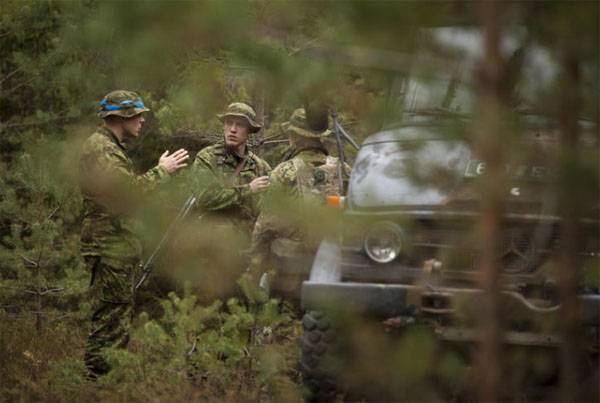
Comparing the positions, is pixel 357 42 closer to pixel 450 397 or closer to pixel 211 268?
pixel 450 397

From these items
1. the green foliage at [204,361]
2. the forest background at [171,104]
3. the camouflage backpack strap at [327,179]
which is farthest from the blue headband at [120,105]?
the green foliage at [204,361]

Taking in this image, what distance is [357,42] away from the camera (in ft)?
10.7

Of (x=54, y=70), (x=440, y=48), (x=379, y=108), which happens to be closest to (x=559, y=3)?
(x=440, y=48)

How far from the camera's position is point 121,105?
26.3 feet

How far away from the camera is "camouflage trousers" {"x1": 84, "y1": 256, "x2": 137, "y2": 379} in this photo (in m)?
7.96

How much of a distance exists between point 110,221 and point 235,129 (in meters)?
1.37

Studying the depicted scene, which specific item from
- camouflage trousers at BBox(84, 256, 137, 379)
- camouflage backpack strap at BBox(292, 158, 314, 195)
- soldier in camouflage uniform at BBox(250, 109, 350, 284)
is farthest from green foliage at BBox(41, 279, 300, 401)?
camouflage backpack strap at BBox(292, 158, 314, 195)

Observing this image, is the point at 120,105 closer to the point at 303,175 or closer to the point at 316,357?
the point at 303,175

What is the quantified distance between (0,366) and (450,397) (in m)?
4.21

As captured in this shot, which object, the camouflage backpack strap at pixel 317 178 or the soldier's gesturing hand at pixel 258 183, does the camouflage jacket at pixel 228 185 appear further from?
the camouflage backpack strap at pixel 317 178

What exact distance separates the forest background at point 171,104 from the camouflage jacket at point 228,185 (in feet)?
1.15

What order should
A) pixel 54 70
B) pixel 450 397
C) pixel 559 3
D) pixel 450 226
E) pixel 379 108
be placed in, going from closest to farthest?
pixel 559 3 → pixel 379 108 → pixel 450 397 → pixel 450 226 → pixel 54 70

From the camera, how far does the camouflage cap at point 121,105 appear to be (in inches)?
316

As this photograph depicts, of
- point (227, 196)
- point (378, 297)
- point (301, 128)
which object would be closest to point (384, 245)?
point (378, 297)
